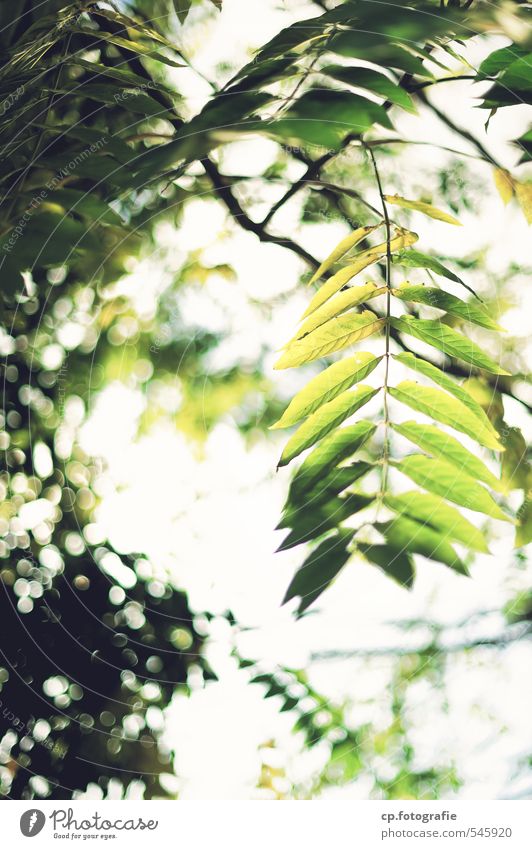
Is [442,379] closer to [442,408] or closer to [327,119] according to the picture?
[442,408]

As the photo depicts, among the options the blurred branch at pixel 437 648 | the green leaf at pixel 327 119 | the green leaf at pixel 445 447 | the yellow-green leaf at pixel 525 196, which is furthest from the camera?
the blurred branch at pixel 437 648

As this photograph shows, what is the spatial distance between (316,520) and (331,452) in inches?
1.7

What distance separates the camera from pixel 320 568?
37cm

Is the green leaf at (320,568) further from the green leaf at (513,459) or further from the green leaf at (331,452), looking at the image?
the green leaf at (513,459)

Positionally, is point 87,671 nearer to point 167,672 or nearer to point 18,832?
point 167,672

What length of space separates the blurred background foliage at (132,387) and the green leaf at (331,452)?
0.64ft

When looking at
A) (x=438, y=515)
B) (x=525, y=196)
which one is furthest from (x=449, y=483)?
(x=525, y=196)

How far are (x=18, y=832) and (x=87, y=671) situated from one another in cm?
52

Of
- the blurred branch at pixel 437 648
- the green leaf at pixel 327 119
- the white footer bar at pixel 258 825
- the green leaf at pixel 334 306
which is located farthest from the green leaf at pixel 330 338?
the blurred branch at pixel 437 648

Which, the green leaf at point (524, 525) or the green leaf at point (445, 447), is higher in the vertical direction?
the green leaf at point (445, 447)

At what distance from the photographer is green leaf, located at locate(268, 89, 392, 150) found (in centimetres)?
24

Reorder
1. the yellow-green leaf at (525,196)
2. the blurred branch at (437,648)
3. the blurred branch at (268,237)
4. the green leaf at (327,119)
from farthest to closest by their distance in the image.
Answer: the blurred branch at (437,648)
the blurred branch at (268,237)
the yellow-green leaf at (525,196)
the green leaf at (327,119)

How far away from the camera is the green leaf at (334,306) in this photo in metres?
0.33

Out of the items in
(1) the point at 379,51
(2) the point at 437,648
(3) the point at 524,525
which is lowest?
(2) the point at 437,648
